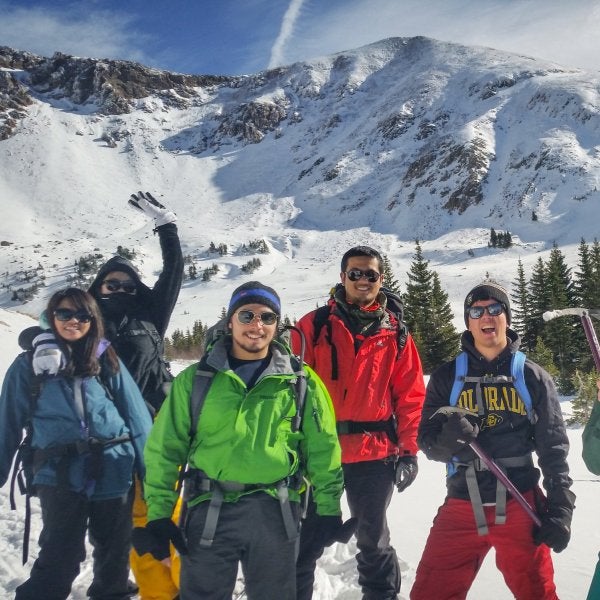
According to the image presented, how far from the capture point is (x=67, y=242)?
12381 centimetres

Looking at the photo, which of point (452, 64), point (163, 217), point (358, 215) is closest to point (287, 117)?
point (452, 64)

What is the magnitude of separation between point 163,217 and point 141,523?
9.00ft

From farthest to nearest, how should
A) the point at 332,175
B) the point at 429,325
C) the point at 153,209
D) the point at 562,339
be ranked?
the point at 332,175
the point at 429,325
the point at 562,339
the point at 153,209

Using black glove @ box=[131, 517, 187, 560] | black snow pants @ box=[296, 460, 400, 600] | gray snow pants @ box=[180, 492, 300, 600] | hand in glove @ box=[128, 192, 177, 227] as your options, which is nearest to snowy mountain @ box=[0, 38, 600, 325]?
hand in glove @ box=[128, 192, 177, 227]

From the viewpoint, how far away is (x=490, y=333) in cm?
366

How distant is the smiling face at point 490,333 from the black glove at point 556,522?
970mm

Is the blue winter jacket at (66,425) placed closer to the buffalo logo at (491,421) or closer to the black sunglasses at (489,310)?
the buffalo logo at (491,421)

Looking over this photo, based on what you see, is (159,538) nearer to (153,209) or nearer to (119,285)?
(119,285)

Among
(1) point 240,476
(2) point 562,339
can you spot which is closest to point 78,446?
(1) point 240,476

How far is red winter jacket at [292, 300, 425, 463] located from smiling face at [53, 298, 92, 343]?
159 centimetres

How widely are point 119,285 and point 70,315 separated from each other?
0.76 metres

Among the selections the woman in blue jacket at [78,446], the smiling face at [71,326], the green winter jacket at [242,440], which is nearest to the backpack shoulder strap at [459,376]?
the green winter jacket at [242,440]

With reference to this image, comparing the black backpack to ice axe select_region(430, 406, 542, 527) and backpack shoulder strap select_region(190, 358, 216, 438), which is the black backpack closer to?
ice axe select_region(430, 406, 542, 527)

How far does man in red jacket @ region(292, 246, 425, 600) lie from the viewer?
3.80m
